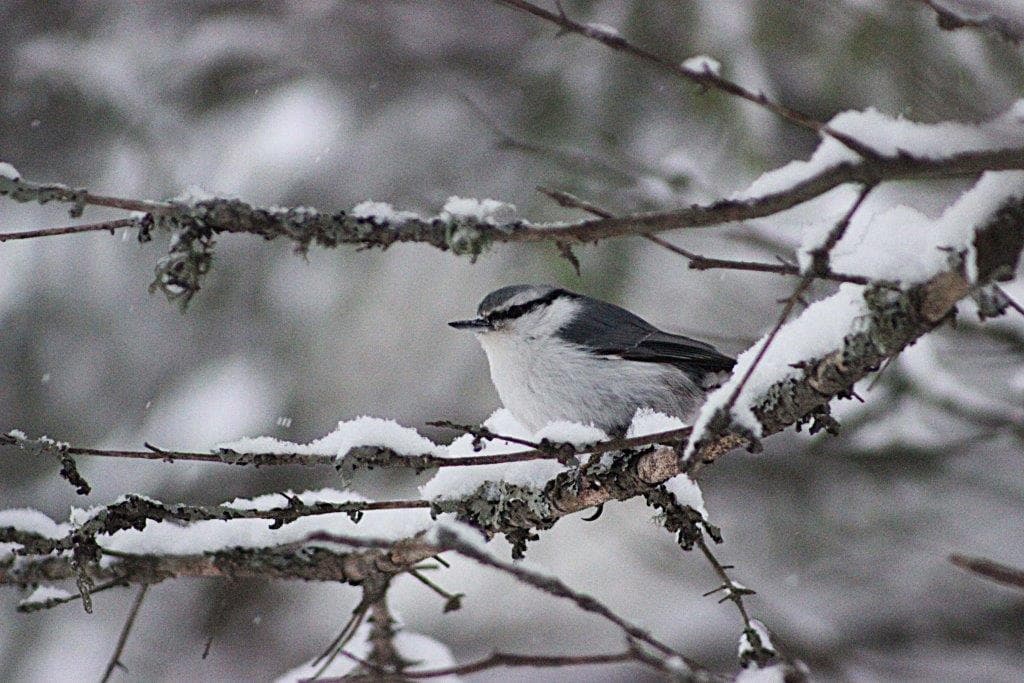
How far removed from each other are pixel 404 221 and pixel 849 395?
74cm

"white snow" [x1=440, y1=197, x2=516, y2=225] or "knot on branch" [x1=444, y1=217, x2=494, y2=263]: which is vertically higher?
"white snow" [x1=440, y1=197, x2=516, y2=225]

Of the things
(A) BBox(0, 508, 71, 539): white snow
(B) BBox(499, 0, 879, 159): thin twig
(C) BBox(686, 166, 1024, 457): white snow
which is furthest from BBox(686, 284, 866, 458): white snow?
(A) BBox(0, 508, 71, 539): white snow

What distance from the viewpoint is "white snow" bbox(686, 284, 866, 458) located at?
1502 mm

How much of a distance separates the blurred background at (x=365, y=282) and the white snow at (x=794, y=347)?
293cm

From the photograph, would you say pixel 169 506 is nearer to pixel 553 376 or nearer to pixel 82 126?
pixel 553 376

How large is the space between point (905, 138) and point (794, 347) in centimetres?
53

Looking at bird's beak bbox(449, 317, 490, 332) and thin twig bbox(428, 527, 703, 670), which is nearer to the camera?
thin twig bbox(428, 527, 703, 670)

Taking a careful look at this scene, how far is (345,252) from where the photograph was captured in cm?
534

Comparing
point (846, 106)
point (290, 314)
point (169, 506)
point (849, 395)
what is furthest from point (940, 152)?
point (290, 314)

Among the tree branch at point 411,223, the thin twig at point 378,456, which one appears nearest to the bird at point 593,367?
the thin twig at point 378,456

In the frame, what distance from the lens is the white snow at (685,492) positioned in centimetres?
212

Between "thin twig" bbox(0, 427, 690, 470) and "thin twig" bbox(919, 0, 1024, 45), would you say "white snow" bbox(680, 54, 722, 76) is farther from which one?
"thin twig" bbox(0, 427, 690, 470)

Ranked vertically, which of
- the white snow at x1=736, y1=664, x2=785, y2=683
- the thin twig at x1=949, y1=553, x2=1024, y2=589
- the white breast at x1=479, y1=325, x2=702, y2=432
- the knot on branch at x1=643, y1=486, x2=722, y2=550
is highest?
the white breast at x1=479, y1=325, x2=702, y2=432

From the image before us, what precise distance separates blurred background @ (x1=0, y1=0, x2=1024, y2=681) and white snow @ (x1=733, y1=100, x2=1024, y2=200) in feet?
11.1
